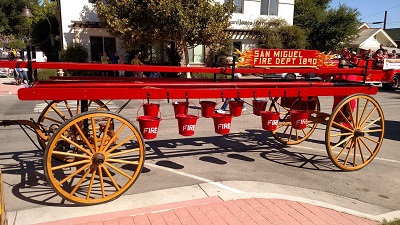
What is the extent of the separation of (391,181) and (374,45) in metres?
38.8

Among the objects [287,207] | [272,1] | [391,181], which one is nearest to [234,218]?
[287,207]

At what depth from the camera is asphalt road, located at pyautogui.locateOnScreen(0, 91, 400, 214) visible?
4.73 meters

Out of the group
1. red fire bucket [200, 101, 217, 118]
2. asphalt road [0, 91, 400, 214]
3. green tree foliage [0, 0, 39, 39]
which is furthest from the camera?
green tree foliage [0, 0, 39, 39]

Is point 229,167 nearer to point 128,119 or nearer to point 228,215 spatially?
point 228,215

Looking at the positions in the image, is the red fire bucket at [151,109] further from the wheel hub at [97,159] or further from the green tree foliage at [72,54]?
the green tree foliage at [72,54]

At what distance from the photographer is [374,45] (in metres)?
39.1

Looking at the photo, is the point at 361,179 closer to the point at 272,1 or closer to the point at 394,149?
the point at 394,149

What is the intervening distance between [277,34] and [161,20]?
10.6 meters

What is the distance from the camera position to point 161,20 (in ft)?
56.4

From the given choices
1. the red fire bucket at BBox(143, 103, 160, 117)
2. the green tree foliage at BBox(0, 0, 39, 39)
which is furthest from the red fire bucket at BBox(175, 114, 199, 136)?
the green tree foliage at BBox(0, 0, 39, 39)

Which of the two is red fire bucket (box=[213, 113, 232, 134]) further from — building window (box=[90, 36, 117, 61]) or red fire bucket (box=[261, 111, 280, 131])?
building window (box=[90, 36, 117, 61])

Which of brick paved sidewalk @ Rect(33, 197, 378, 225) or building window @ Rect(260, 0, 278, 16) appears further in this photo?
building window @ Rect(260, 0, 278, 16)

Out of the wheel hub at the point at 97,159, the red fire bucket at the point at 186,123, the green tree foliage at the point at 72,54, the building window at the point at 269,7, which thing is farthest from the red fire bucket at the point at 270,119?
the building window at the point at 269,7

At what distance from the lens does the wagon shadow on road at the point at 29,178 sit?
430 centimetres
